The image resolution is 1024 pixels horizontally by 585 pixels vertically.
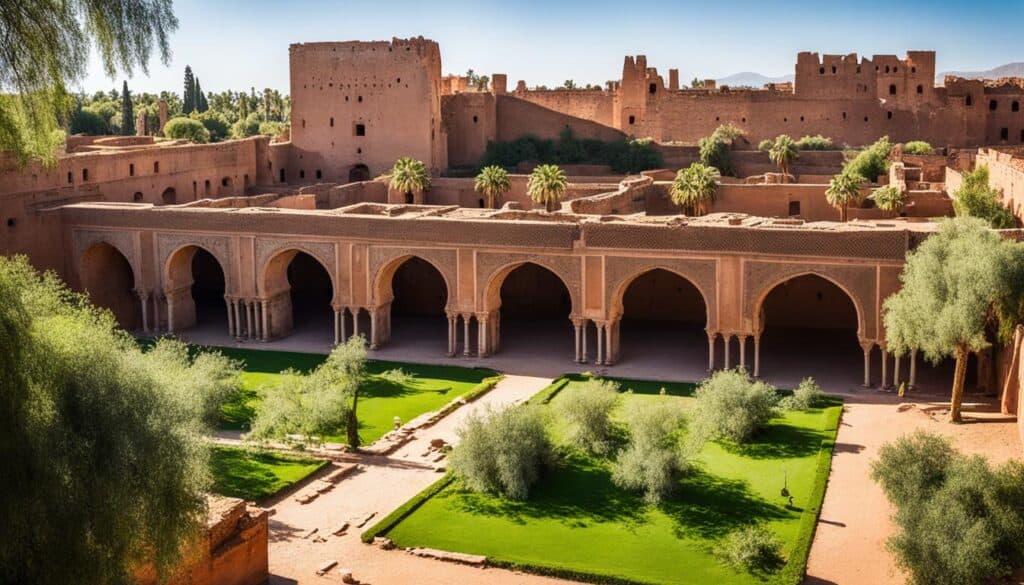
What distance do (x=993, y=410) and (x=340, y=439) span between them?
1456 cm

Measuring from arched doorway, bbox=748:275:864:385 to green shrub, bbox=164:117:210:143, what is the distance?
4016 centimetres

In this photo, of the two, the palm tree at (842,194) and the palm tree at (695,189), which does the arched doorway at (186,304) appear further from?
the palm tree at (842,194)

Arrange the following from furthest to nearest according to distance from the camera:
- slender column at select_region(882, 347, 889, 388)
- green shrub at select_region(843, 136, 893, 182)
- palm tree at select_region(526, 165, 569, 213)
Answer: green shrub at select_region(843, 136, 893, 182)
palm tree at select_region(526, 165, 569, 213)
slender column at select_region(882, 347, 889, 388)

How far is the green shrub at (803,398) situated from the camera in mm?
27609

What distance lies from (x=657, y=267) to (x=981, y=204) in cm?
1047

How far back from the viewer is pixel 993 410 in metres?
26.9

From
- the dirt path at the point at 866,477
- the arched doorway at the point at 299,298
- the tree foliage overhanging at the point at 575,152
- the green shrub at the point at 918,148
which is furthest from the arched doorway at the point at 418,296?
the green shrub at the point at 918,148

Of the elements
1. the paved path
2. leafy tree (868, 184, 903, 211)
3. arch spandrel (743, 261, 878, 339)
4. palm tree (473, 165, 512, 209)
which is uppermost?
palm tree (473, 165, 512, 209)

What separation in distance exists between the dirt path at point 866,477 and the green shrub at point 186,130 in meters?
47.3

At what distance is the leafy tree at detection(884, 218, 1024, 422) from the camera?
985 inches

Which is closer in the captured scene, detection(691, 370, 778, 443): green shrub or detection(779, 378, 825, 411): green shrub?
detection(691, 370, 778, 443): green shrub

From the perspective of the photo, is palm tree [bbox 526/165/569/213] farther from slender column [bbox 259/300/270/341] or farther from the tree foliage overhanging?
the tree foliage overhanging

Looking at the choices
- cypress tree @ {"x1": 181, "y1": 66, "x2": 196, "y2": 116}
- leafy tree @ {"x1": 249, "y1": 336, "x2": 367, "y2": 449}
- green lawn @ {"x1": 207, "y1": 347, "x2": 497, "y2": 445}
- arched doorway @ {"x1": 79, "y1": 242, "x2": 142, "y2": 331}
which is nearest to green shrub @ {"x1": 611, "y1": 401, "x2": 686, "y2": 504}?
leafy tree @ {"x1": 249, "y1": 336, "x2": 367, "y2": 449}

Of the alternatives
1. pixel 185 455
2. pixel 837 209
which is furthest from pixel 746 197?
pixel 185 455
